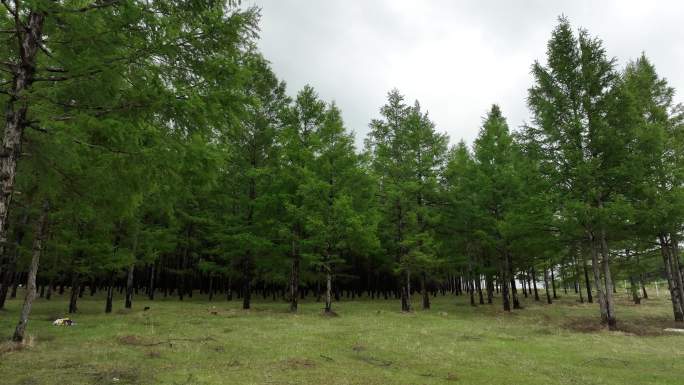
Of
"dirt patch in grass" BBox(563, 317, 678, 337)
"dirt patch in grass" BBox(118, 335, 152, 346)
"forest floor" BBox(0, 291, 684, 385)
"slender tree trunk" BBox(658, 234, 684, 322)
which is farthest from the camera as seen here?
"slender tree trunk" BBox(658, 234, 684, 322)

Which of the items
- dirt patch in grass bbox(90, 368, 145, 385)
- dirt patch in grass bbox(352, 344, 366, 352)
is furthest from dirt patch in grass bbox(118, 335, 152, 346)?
dirt patch in grass bbox(352, 344, 366, 352)

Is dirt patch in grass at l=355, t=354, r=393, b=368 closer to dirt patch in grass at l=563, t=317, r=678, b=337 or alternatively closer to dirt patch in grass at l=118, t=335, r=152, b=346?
dirt patch in grass at l=118, t=335, r=152, b=346

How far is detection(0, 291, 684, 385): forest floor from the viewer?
946 cm

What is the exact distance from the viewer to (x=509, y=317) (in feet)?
79.0

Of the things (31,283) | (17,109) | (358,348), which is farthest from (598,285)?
(31,283)

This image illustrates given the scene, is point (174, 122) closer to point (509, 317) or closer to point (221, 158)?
point (221, 158)

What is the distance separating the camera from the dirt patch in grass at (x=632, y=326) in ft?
58.8

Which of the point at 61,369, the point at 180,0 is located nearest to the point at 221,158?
the point at 180,0

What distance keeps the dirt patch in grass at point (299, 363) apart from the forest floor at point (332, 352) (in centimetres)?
3

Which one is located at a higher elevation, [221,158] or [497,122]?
[497,122]

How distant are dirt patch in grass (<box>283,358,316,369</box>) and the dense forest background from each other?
5348 mm

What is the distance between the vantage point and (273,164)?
28609 millimetres

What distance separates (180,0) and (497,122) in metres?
28.2

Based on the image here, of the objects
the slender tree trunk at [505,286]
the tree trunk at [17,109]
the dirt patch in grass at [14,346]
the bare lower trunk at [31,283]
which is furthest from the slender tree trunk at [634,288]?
the bare lower trunk at [31,283]
